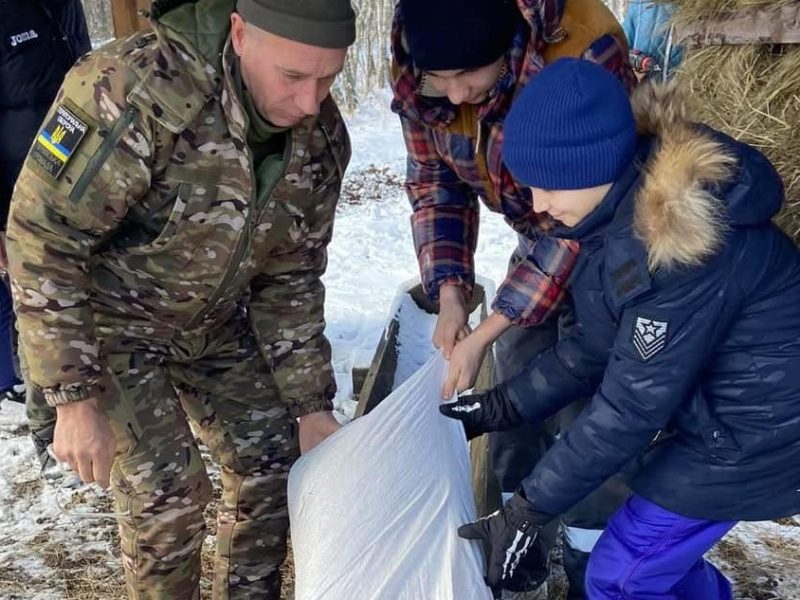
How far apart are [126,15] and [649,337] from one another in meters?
2.40

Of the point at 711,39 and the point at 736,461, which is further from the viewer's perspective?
the point at 711,39

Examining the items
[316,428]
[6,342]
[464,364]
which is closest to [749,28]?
[464,364]

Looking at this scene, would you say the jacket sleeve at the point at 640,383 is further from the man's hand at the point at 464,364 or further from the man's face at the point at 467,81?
the man's face at the point at 467,81

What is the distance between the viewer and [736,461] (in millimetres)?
1742

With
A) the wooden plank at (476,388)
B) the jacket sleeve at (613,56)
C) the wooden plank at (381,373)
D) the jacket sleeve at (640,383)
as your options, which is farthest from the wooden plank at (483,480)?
the jacket sleeve at (613,56)

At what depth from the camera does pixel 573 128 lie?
1598mm

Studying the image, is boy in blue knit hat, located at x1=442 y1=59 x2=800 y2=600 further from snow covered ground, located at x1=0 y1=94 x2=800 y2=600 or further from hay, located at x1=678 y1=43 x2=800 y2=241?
snow covered ground, located at x1=0 y1=94 x2=800 y2=600

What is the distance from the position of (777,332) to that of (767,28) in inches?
44.1

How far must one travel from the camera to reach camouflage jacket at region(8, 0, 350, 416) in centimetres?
168

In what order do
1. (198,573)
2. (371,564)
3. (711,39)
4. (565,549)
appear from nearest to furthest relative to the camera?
(371,564) → (198,573) → (565,549) → (711,39)

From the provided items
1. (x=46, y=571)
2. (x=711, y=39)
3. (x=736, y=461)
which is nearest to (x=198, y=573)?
(x=46, y=571)

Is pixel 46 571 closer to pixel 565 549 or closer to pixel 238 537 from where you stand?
pixel 238 537

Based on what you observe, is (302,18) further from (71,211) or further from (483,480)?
(483,480)

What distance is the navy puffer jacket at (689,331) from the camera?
5.13 feet
